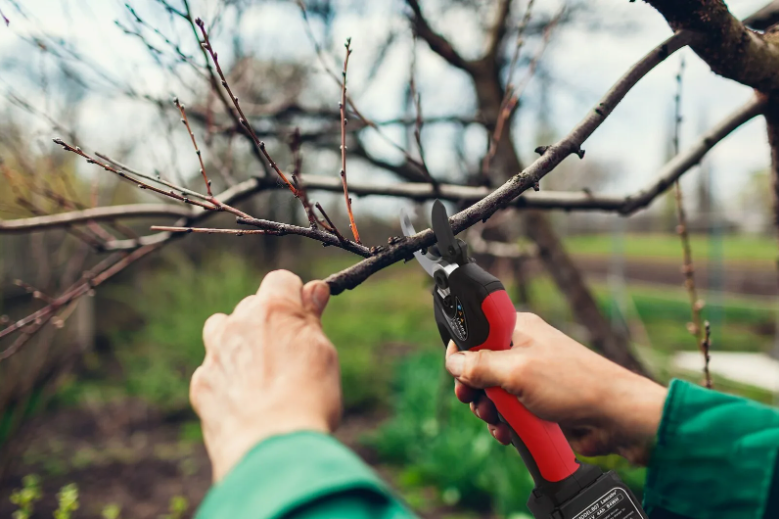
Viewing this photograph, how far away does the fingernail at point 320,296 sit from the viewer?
3.21 feet

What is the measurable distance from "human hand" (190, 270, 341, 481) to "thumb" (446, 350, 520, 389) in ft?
1.02

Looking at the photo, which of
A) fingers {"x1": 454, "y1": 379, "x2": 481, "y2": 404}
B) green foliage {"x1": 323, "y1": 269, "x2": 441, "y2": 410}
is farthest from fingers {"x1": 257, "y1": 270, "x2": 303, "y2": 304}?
green foliage {"x1": 323, "y1": 269, "x2": 441, "y2": 410}

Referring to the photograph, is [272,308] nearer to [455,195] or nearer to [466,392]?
[466,392]

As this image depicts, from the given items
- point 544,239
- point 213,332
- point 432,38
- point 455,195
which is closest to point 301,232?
point 213,332

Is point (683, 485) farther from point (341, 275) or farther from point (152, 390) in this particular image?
point (152, 390)

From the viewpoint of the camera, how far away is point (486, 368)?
3.33 ft

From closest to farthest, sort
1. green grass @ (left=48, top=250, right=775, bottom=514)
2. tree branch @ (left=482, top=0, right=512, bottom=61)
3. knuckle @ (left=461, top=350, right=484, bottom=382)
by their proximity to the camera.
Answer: knuckle @ (left=461, top=350, right=484, bottom=382), tree branch @ (left=482, top=0, right=512, bottom=61), green grass @ (left=48, top=250, right=775, bottom=514)

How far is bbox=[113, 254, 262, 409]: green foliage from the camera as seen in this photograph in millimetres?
5520

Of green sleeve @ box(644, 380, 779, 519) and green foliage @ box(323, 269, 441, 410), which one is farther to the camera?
green foliage @ box(323, 269, 441, 410)

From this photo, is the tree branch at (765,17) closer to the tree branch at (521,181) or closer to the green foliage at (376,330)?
the tree branch at (521,181)

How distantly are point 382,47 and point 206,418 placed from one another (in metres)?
3.28

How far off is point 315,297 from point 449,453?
3.26 metres

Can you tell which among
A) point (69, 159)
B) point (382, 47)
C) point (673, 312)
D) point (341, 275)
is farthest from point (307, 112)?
point (673, 312)

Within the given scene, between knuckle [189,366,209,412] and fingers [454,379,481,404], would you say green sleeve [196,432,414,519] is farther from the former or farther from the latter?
fingers [454,379,481,404]
